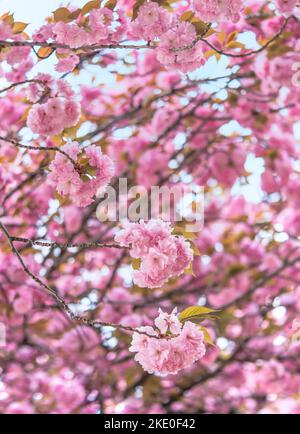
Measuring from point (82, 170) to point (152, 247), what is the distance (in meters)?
0.29

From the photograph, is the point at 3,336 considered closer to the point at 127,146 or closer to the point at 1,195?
the point at 1,195

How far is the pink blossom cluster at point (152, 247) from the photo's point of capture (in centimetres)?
138

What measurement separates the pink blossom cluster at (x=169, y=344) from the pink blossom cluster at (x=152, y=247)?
0.11 m

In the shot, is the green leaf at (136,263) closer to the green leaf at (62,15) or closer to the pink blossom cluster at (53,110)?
the pink blossom cluster at (53,110)

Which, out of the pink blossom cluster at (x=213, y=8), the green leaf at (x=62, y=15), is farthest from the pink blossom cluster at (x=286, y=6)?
the green leaf at (x=62, y=15)

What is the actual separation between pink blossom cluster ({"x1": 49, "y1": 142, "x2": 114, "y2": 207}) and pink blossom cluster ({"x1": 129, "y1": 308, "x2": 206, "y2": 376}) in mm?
393

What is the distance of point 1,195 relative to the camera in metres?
3.00

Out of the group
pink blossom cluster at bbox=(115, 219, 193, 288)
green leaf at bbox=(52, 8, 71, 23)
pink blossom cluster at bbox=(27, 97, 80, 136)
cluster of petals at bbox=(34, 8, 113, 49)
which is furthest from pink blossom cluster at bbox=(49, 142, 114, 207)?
green leaf at bbox=(52, 8, 71, 23)

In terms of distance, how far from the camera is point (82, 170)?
155cm

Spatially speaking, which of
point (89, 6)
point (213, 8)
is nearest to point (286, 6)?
point (213, 8)

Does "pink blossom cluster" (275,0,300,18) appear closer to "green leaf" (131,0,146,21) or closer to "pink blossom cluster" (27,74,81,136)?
"green leaf" (131,0,146,21)

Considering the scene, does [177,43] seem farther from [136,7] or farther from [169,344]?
[169,344]

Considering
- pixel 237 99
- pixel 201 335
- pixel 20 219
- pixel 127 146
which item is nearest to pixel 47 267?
pixel 20 219

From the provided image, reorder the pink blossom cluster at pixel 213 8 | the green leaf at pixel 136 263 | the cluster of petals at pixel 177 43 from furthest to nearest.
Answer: the cluster of petals at pixel 177 43 < the pink blossom cluster at pixel 213 8 < the green leaf at pixel 136 263
